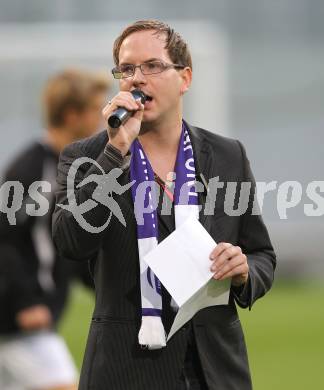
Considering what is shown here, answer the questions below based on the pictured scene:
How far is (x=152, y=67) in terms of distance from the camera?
3.72 m

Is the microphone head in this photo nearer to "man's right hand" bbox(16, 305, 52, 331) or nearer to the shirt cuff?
the shirt cuff

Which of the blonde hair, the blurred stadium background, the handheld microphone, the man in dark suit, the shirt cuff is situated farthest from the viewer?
the blurred stadium background

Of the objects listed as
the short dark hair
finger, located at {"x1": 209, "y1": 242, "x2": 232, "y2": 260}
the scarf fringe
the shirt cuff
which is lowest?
the scarf fringe

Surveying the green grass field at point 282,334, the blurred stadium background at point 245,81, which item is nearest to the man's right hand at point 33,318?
the green grass field at point 282,334

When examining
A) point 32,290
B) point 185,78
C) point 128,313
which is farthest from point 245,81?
point 128,313

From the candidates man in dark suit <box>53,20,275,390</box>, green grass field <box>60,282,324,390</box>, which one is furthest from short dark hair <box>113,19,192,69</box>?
green grass field <box>60,282,324,390</box>

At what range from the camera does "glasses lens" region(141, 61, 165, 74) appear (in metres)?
3.70

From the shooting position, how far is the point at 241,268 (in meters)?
3.54

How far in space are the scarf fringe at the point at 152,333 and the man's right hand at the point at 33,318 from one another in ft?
7.84

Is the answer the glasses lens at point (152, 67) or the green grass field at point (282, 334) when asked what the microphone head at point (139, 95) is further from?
the green grass field at point (282, 334)

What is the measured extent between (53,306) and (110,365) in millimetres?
2479

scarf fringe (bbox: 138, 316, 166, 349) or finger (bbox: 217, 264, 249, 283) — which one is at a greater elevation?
finger (bbox: 217, 264, 249, 283)

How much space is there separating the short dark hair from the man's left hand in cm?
67

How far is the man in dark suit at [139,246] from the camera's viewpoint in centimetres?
359
